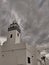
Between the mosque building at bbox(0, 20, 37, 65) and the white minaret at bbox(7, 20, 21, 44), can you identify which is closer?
the mosque building at bbox(0, 20, 37, 65)

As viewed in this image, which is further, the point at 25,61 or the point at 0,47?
the point at 0,47

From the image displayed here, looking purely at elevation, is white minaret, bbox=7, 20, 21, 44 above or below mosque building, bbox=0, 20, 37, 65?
above

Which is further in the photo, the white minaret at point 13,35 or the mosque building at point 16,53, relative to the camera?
the white minaret at point 13,35

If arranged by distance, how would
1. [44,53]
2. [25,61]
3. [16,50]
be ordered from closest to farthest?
[25,61], [16,50], [44,53]

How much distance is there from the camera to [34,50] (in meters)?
36.0

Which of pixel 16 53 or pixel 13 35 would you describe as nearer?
pixel 16 53

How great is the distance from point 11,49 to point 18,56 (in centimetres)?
280

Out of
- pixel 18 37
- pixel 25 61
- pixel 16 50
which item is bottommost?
pixel 25 61

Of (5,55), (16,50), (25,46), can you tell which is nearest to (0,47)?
(5,55)

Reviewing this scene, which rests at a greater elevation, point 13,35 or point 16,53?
point 13,35

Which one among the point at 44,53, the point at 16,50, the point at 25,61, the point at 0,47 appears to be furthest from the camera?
the point at 44,53

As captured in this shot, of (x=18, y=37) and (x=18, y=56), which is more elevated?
(x=18, y=37)

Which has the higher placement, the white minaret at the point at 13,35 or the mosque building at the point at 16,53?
the white minaret at the point at 13,35

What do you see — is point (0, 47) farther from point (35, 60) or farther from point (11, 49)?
point (35, 60)
